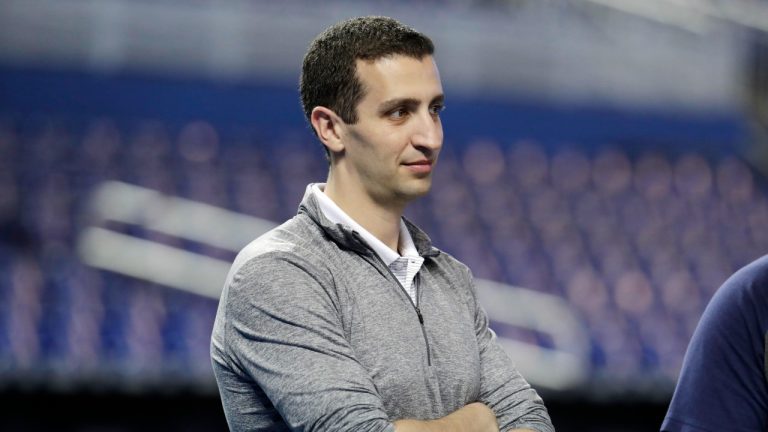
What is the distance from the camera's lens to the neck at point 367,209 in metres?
2.00

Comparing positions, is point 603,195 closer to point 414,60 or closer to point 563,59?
point 563,59

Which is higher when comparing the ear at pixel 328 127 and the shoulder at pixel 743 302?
the ear at pixel 328 127

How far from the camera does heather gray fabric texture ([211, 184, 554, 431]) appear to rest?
1744 millimetres

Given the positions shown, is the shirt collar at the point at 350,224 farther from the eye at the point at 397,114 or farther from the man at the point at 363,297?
the eye at the point at 397,114

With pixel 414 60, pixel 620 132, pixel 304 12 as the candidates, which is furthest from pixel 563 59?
pixel 414 60

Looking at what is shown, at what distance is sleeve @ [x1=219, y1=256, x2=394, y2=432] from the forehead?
0.33 m

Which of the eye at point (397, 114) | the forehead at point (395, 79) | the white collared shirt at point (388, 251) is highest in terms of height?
the forehead at point (395, 79)

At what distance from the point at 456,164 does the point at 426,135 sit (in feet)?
27.2

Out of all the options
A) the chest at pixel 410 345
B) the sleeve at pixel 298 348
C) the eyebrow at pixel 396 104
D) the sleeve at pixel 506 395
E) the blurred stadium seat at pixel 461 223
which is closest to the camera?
the sleeve at pixel 298 348

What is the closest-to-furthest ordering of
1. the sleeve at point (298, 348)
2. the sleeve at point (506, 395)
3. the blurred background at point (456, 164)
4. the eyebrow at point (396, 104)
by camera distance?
the sleeve at point (298, 348)
the eyebrow at point (396, 104)
the sleeve at point (506, 395)
the blurred background at point (456, 164)

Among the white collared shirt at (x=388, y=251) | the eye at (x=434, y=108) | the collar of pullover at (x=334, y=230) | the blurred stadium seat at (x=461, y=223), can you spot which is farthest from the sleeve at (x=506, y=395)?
the blurred stadium seat at (x=461, y=223)

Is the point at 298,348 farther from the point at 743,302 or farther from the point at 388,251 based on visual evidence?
the point at 743,302

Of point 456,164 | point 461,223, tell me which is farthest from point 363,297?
point 456,164

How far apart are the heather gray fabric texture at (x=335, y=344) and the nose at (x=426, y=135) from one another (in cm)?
19
